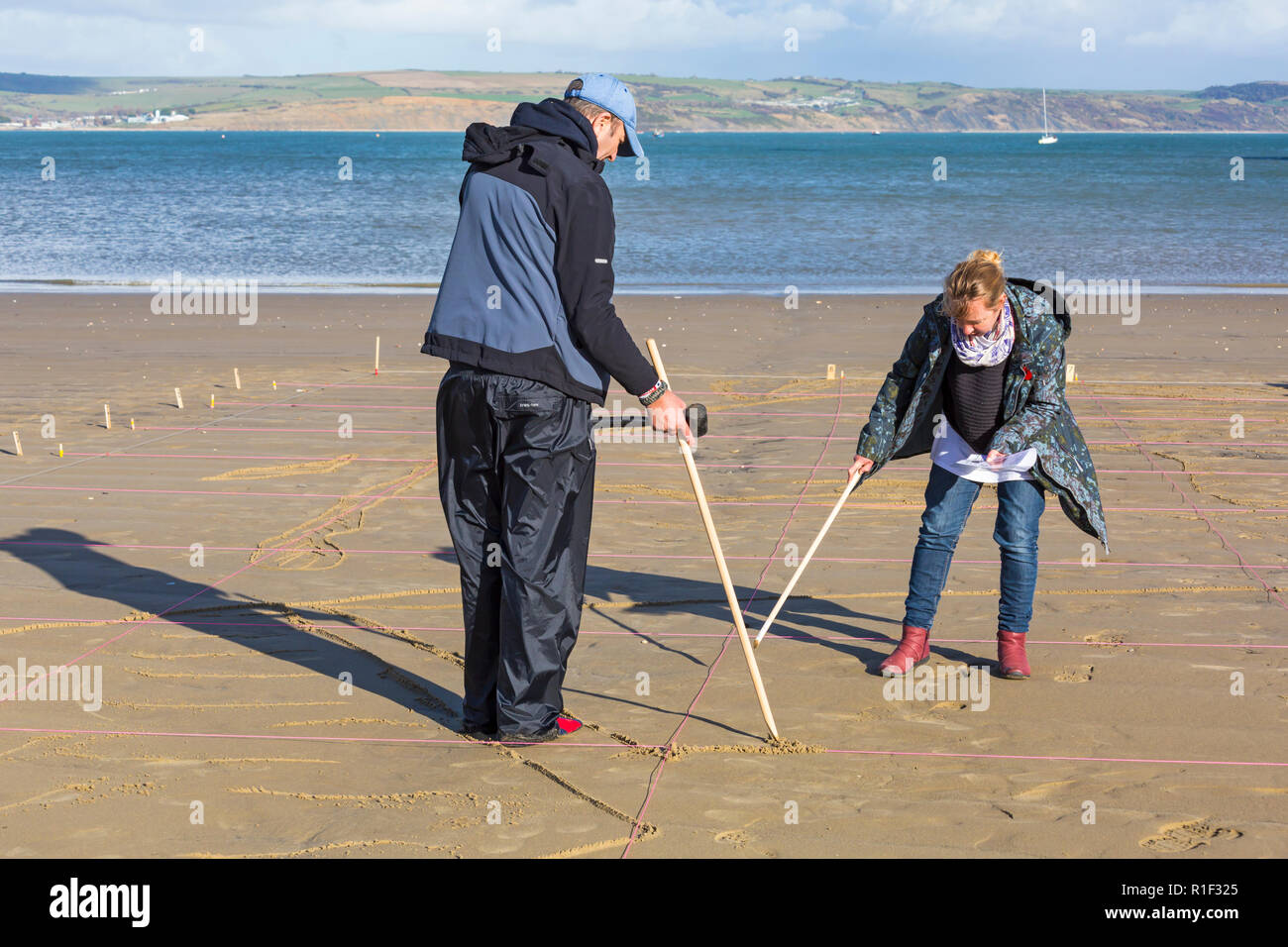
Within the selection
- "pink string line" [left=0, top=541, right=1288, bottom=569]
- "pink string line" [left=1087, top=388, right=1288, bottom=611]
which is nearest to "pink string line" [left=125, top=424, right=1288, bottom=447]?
"pink string line" [left=1087, top=388, right=1288, bottom=611]

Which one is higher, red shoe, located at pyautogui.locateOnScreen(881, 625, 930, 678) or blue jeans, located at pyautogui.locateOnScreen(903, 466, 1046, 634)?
blue jeans, located at pyautogui.locateOnScreen(903, 466, 1046, 634)

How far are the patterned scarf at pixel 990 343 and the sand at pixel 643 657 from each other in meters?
1.15

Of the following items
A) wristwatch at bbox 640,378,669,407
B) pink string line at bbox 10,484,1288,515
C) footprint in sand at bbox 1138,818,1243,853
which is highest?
wristwatch at bbox 640,378,669,407

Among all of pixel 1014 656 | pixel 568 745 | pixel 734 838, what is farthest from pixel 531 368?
pixel 1014 656

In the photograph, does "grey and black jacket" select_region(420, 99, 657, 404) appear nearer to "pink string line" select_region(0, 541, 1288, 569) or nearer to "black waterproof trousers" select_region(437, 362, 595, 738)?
"black waterproof trousers" select_region(437, 362, 595, 738)

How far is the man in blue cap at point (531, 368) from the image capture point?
3703mm

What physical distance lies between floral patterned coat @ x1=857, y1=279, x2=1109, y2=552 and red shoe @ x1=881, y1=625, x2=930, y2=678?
649mm

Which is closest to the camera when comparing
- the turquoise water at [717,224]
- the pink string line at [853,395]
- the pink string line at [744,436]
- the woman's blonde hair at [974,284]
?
the woman's blonde hair at [974,284]

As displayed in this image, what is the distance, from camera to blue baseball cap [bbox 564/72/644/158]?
382 cm

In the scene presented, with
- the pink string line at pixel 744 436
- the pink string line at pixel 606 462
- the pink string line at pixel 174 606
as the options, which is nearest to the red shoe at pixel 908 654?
the pink string line at pixel 174 606

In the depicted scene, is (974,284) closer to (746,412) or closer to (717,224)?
(746,412)

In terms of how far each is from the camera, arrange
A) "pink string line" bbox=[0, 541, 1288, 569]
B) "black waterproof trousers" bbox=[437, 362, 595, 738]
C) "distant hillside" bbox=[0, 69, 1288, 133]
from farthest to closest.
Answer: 1. "distant hillside" bbox=[0, 69, 1288, 133]
2. "pink string line" bbox=[0, 541, 1288, 569]
3. "black waterproof trousers" bbox=[437, 362, 595, 738]

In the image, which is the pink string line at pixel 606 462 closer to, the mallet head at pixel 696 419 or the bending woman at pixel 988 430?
the bending woman at pixel 988 430

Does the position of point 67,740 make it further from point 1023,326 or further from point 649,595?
point 1023,326
